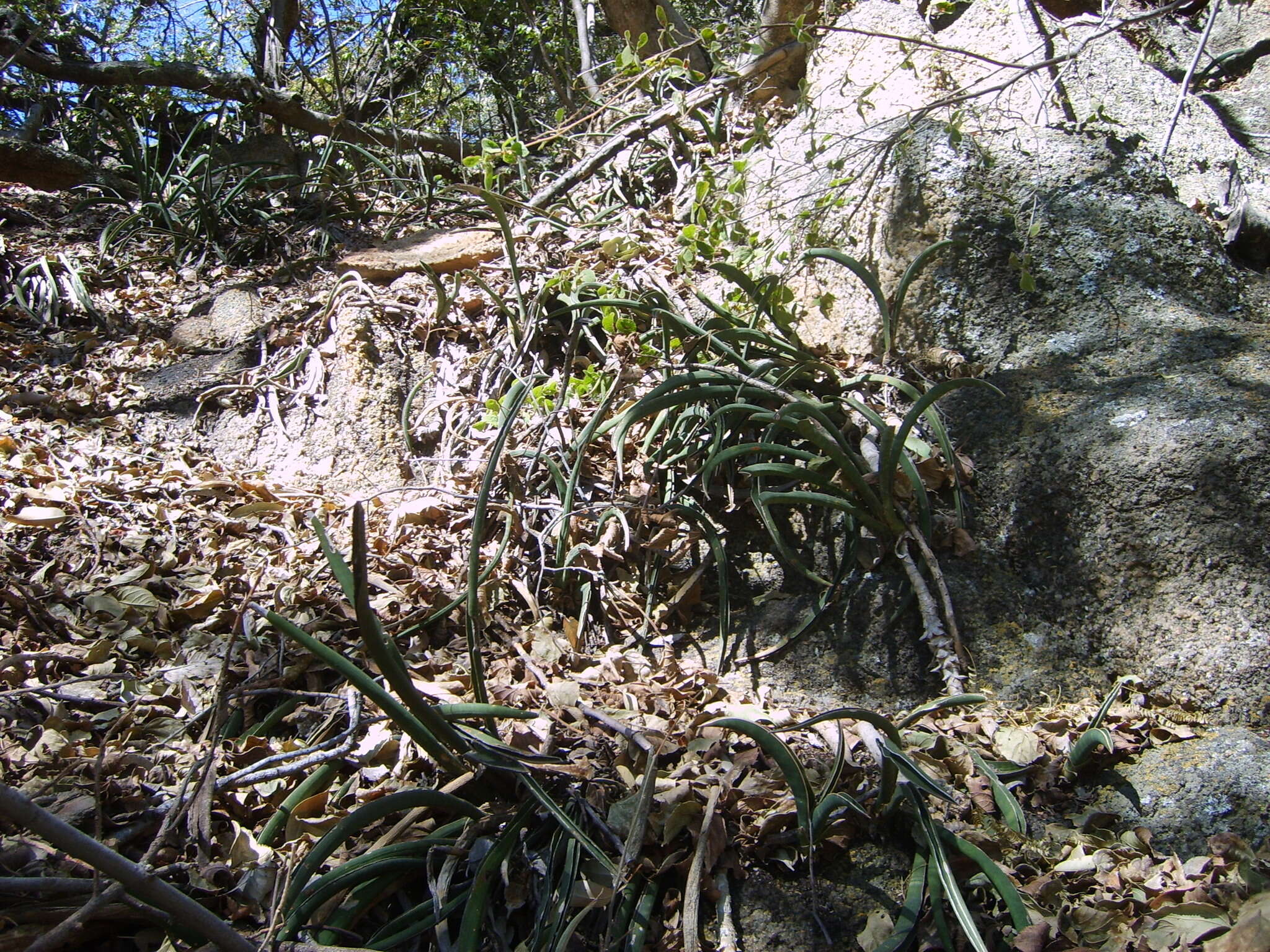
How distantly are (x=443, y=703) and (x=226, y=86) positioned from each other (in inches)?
164

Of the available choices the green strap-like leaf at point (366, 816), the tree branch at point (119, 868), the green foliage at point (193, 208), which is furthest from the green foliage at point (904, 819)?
the green foliage at point (193, 208)

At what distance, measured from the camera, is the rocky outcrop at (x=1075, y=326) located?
2020mm

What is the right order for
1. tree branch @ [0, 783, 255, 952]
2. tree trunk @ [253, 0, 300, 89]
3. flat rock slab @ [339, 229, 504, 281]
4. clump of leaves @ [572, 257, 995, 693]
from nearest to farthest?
tree branch @ [0, 783, 255, 952] < clump of leaves @ [572, 257, 995, 693] < flat rock slab @ [339, 229, 504, 281] < tree trunk @ [253, 0, 300, 89]

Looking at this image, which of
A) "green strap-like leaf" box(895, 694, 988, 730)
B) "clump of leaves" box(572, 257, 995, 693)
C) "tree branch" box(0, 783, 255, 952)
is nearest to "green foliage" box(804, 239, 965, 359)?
"clump of leaves" box(572, 257, 995, 693)

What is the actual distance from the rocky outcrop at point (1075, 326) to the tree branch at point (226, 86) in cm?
229

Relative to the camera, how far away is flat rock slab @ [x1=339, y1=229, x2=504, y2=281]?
3.53 m

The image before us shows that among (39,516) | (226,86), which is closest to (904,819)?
(39,516)

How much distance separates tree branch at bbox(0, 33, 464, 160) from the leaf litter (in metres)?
2.20

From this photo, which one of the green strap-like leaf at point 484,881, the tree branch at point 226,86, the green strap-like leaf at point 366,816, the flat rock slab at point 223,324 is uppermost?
the tree branch at point 226,86

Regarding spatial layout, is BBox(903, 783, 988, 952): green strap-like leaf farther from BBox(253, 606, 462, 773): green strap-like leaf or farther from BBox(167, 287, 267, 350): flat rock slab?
BBox(167, 287, 267, 350): flat rock slab

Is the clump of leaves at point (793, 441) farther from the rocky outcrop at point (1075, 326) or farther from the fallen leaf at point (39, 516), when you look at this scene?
the fallen leaf at point (39, 516)

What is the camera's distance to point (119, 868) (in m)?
1.10

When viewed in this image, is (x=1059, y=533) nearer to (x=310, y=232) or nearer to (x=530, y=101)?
(x=310, y=232)

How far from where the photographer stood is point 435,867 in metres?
1.62
